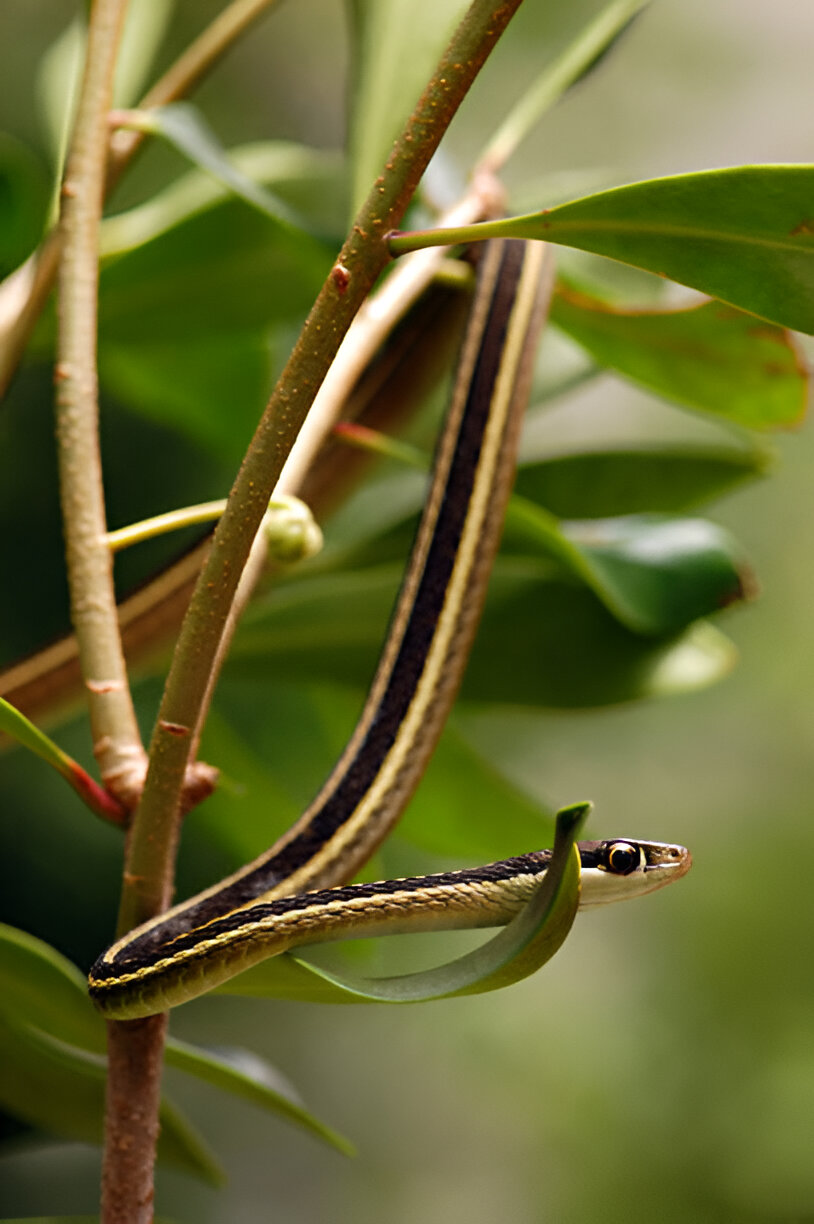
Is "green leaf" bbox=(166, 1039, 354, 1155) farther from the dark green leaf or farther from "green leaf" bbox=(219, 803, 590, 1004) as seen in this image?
the dark green leaf

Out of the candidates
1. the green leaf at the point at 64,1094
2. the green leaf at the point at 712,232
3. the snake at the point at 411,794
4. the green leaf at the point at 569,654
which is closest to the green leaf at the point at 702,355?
the snake at the point at 411,794

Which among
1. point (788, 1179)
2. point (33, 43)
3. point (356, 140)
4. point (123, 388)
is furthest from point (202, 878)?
point (788, 1179)

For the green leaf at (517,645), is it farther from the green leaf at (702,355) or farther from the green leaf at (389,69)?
the green leaf at (389,69)

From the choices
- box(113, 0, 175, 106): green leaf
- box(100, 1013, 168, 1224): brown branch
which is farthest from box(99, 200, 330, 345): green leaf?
box(100, 1013, 168, 1224): brown branch

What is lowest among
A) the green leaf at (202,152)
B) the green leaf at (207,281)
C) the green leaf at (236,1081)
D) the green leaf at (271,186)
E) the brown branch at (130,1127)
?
the brown branch at (130,1127)

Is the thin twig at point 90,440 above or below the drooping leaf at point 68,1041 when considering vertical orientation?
above

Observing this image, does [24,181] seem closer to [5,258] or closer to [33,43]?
[5,258]
